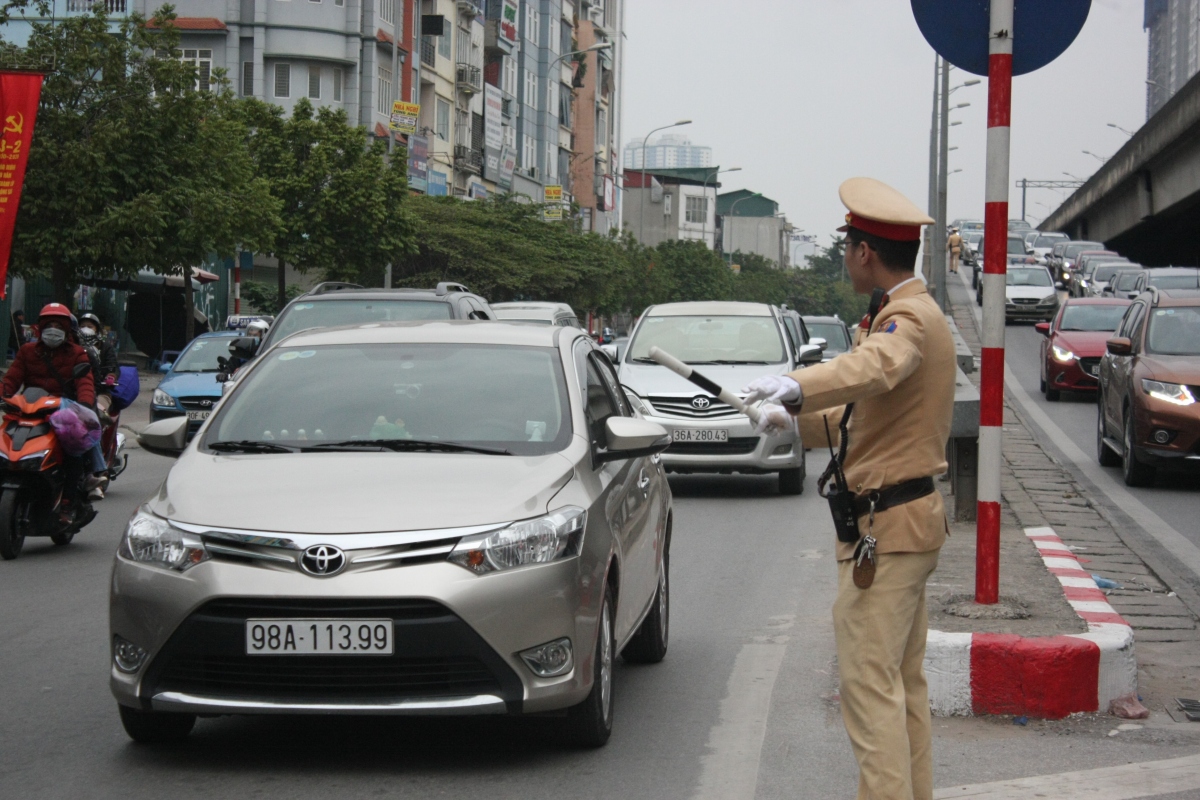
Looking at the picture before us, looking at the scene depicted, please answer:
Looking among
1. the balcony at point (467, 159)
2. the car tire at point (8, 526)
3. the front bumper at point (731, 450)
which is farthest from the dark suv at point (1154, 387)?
the balcony at point (467, 159)

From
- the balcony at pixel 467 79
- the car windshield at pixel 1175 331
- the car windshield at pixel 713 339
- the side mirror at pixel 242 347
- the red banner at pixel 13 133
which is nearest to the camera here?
the car windshield at pixel 1175 331

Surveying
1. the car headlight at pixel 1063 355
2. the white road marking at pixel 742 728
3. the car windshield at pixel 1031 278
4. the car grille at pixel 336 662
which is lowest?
the white road marking at pixel 742 728

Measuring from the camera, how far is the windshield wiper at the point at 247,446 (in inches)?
232

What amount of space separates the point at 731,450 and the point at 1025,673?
8.38 meters

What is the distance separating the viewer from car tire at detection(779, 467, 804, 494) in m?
14.7

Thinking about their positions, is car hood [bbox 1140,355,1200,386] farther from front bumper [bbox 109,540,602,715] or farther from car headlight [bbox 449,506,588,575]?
front bumper [bbox 109,540,602,715]

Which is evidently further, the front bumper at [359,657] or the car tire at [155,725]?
the car tire at [155,725]

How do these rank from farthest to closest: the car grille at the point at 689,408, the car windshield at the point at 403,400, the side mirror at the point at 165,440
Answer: the car grille at the point at 689,408, the side mirror at the point at 165,440, the car windshield at the point at 403,400

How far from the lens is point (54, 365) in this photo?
1116 centimetres

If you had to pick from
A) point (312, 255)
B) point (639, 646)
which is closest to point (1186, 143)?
point (312, 255)

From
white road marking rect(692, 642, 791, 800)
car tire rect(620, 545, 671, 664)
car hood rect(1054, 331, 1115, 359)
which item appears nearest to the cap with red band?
white road marking rect(692, 642, 791, 800)

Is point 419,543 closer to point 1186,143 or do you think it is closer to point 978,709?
point 978,709

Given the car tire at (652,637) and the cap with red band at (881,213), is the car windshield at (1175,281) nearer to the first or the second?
the car tire at (652,637)

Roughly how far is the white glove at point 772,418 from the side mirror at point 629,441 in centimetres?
231
